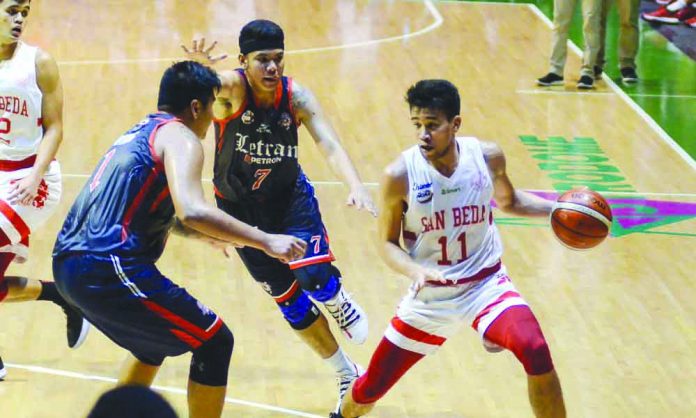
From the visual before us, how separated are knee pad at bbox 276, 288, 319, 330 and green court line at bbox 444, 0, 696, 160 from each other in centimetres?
642

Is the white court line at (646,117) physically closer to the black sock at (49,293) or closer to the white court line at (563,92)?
the white court line at (563,92)

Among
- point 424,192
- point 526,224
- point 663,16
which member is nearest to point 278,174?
point 424,192

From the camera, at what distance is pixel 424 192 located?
5.91 meters

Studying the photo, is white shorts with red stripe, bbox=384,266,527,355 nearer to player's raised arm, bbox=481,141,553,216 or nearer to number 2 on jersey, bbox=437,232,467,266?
number 2 on jersey, bbox=437,232,467,266

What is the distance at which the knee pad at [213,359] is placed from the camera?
5617 millimetres

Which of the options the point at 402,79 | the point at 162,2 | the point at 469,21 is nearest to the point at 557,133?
the point at 402,79

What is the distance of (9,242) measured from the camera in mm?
6988

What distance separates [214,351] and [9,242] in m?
1.90

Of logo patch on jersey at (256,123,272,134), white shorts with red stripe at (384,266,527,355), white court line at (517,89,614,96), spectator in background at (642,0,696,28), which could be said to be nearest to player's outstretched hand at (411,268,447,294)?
white shorts with red stripe at (384,266,527,355)

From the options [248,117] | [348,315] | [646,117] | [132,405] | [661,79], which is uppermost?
[132,405]

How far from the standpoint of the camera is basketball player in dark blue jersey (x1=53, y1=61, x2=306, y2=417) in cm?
548

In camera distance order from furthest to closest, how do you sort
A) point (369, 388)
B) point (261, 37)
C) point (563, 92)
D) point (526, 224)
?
point (563, 92) → point (526, 224) → point (261, 37) → point (369, 388)

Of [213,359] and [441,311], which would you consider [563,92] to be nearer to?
[441,311]

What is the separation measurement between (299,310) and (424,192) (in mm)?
1349
